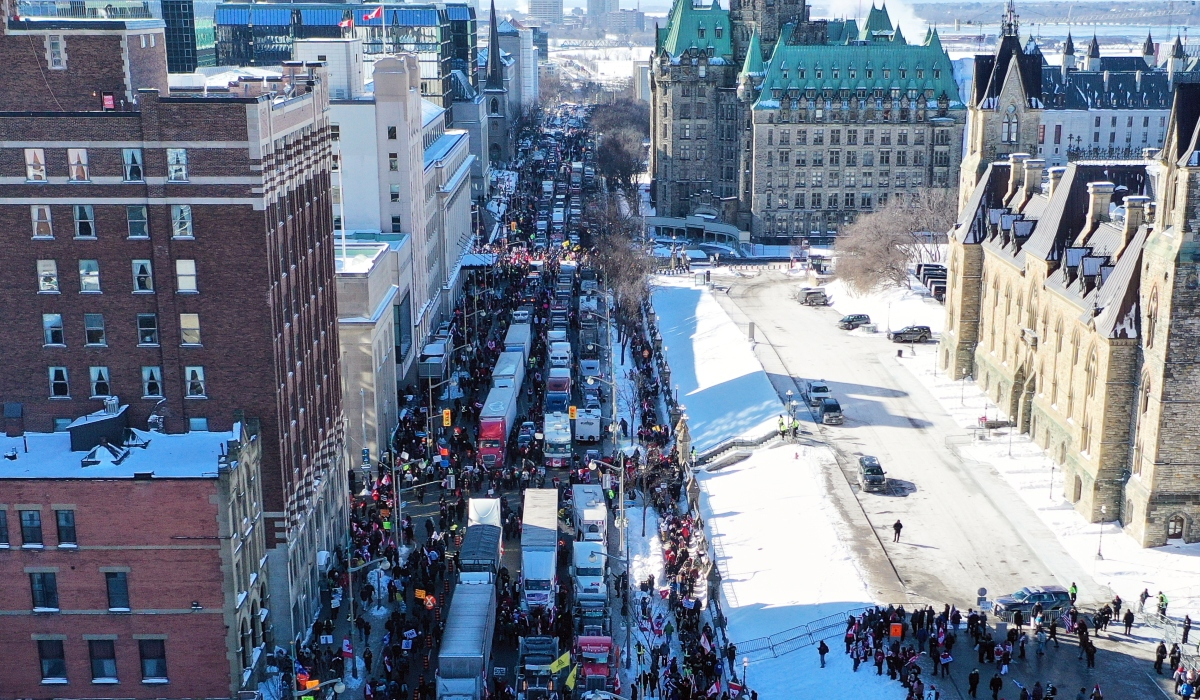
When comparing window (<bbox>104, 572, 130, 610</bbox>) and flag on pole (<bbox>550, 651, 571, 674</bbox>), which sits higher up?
window (<bbox>104, 572, 130, 610</bbox>)

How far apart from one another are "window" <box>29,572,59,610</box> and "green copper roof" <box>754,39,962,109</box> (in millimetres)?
110132

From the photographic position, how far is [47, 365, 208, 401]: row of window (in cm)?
5238

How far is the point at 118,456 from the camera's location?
4938 centimetres

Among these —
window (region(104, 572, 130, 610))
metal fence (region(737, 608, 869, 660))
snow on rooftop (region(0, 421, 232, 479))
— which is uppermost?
snow on rooftop (region(0, 421, 232, 479))

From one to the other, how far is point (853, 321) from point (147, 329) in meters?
68.7

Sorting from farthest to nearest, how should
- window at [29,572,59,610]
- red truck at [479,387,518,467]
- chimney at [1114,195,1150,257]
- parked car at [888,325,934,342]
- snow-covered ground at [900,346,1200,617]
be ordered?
parked car at [888,325,934,342] < red truck at [479,387,518,467] < chimney at [1114,195,1150,257] < snow-covered ground at [900,346,1200,617] < window at [29,572,59,610]

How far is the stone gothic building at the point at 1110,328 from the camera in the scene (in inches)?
2450

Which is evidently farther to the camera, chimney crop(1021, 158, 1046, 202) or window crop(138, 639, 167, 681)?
chimney crop(1021, 158, 1046, 202)

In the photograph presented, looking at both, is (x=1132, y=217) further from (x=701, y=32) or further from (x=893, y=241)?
(x=701, y=32)

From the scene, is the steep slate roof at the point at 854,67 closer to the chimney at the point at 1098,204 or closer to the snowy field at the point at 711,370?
the snowy field at the point at 711,370

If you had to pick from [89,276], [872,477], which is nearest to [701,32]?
[872,477]

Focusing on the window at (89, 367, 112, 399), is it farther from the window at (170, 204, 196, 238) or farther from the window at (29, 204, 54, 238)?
the window at (170, 204, 196, 238)

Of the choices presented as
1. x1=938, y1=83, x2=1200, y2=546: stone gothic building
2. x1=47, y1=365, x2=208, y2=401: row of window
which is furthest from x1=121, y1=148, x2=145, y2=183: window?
x1=938, y1=83, x2=1200, y2=546: stone gothic building

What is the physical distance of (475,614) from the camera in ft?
171
